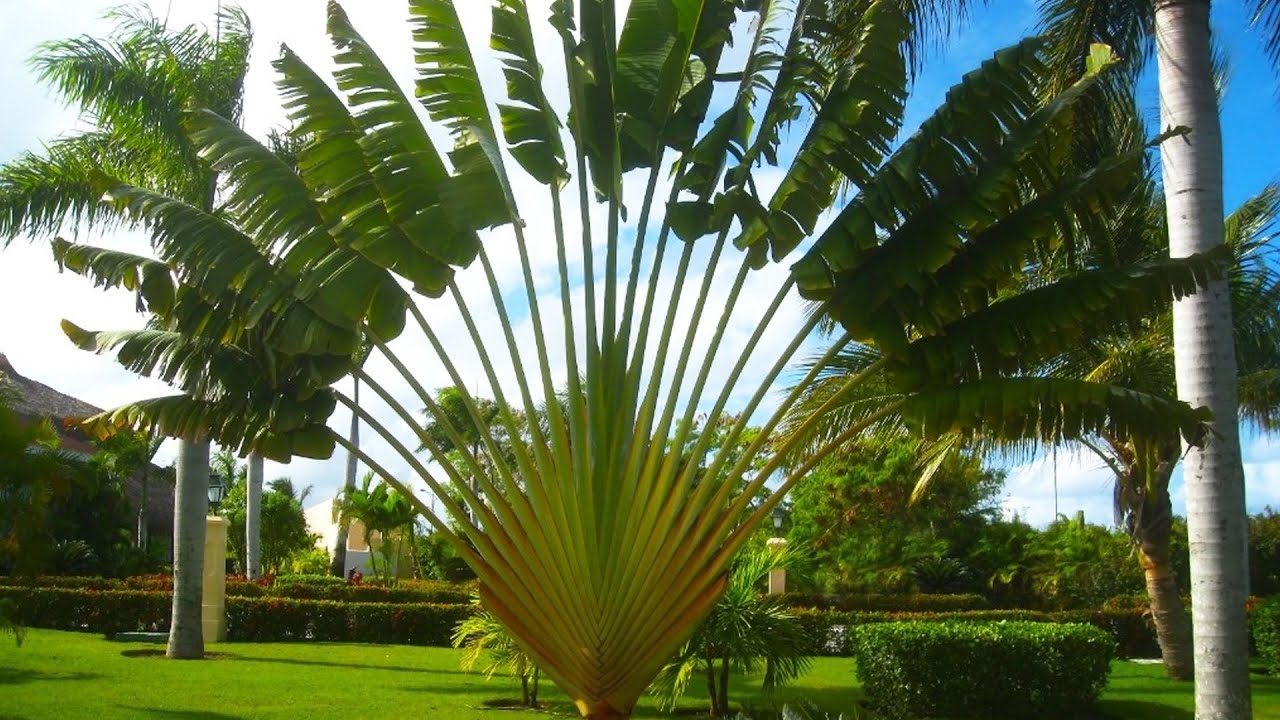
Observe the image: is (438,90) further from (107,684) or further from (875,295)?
(107,684)

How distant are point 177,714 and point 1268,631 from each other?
16869 millimetres

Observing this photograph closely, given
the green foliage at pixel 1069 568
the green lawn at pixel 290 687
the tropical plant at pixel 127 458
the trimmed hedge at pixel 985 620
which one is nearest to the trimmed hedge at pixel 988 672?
the green lawn at pixel 290 687

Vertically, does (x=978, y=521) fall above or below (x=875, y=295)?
below

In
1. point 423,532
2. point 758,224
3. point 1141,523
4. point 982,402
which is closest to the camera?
point 982,402

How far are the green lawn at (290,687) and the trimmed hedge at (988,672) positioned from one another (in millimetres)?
704

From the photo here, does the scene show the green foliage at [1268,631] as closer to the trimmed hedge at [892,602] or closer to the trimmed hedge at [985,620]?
the trimmed hedge at [985,620]

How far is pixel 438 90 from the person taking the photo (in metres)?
8.86

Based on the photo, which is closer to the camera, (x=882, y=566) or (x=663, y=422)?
(x=663, y=422)

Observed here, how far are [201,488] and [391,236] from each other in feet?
29.7

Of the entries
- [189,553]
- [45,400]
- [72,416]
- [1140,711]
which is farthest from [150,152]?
[45,400]

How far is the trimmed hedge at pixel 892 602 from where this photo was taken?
2669 cm

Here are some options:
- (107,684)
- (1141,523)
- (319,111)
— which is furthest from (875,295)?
(1141,523)

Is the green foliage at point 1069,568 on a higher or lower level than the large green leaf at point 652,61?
lower

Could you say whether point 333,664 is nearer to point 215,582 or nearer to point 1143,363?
point 215,582
